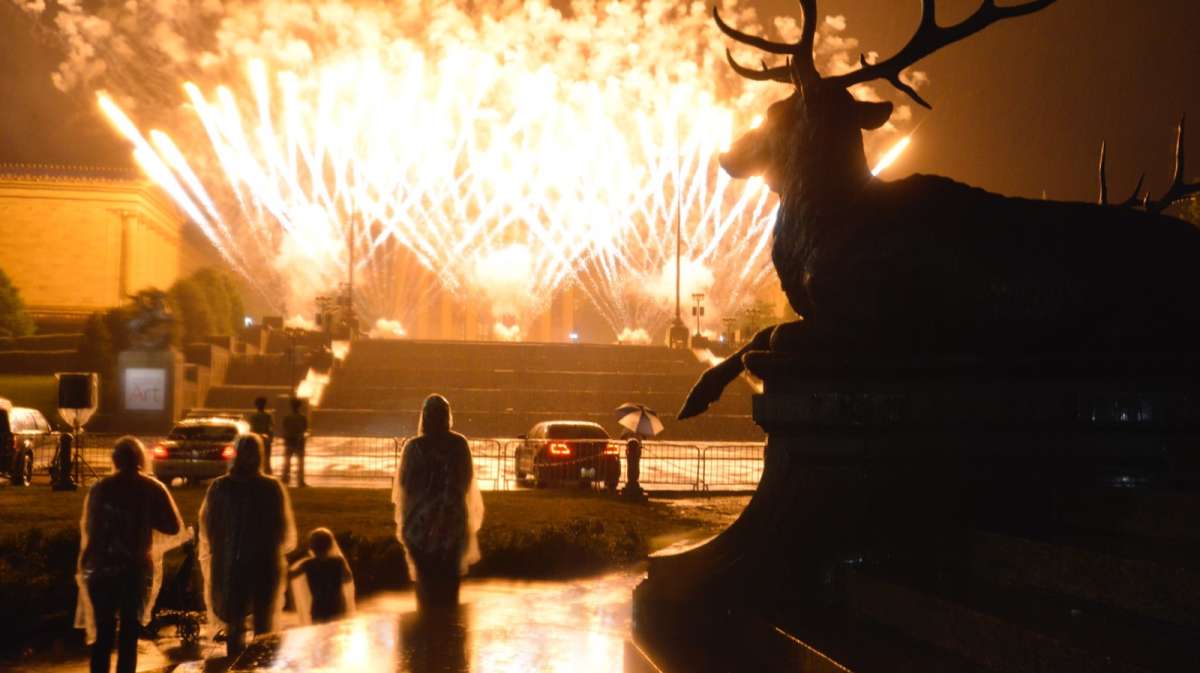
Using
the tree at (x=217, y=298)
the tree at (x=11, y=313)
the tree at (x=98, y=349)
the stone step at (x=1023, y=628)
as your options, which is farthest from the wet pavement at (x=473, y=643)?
the tree at (x=11, y=313)

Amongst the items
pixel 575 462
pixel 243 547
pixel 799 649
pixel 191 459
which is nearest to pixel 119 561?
pixel 243 547

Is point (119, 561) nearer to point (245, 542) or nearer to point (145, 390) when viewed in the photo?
point (245, 542)

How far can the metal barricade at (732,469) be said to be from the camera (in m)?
23.9

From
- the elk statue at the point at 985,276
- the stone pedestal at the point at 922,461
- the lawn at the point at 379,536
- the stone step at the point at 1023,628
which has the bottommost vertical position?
the lawn at the point at 379,536

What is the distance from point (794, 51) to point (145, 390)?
36629mm

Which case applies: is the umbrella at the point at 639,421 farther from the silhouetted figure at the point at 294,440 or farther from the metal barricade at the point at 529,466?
the silhouetted figure at the point at 294,440

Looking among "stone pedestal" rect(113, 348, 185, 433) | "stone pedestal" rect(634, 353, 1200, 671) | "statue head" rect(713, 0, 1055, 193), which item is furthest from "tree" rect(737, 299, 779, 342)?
"stone pedestal" rect(634, 353, 1200, 671)

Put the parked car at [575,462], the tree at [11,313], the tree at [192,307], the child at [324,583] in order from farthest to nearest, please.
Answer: the tree at [11,313] < the tree at [192,307] < the parked car at [575,462] < the child at [324,583]

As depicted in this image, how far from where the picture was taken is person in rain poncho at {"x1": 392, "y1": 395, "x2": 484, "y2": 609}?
7.39 metres

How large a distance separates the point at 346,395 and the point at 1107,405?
41.0 meters

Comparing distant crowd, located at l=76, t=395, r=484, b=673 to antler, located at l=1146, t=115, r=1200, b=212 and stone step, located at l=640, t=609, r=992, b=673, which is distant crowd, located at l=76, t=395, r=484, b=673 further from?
antler, located at l=1146, t=115, r=1200, b=212

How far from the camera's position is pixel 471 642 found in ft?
19.7

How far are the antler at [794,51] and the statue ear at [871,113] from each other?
0.24 metres

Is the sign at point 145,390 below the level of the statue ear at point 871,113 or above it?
below
